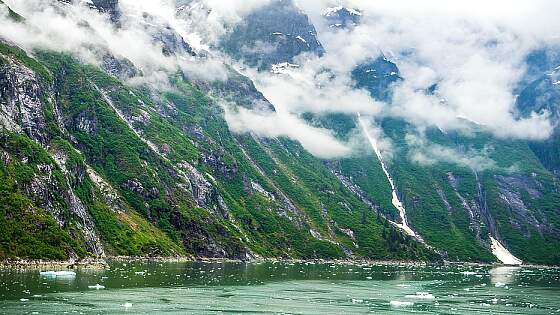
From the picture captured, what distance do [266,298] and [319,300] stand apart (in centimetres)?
1038

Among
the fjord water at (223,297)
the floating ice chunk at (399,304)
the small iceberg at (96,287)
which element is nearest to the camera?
the fjord water at (223,297)

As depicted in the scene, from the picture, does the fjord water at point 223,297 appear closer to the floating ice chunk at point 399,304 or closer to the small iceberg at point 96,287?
the small iceberg at point 96,287

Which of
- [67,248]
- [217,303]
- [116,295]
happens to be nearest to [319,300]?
[217,303]

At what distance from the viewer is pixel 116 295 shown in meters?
114

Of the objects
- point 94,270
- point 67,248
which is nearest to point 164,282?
point 94,270

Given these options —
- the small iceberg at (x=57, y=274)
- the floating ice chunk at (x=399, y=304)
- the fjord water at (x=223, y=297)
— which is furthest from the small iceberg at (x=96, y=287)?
the floating ice chunk at (x=399, y=304)

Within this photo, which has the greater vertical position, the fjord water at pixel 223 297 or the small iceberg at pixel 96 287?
the small iceberg at pixel 96 287

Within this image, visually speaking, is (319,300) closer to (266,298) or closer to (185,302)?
(266,298)

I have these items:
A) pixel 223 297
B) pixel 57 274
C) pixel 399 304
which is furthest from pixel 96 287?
pixel 399 304

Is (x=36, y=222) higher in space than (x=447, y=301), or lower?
higher

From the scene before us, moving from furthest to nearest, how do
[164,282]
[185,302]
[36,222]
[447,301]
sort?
1. [36,222]
2. [164,282]
3. [447,301]
4. [185,302]

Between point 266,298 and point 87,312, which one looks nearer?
point 87,312

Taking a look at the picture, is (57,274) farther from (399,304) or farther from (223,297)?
(399,304)

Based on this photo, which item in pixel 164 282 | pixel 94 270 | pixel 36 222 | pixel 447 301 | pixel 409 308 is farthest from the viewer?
pixel 36 222
